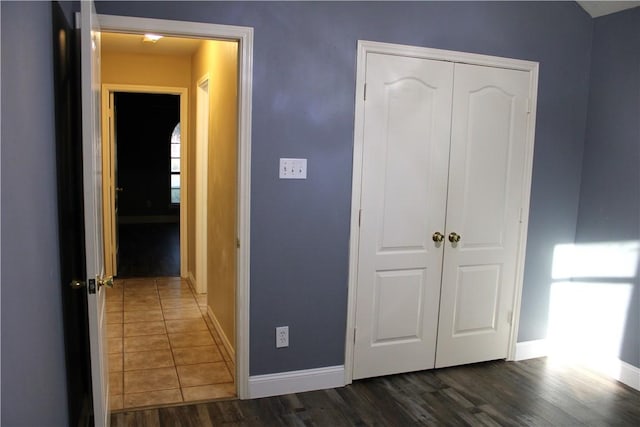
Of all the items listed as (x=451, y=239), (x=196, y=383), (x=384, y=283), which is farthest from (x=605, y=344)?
(x=196, y=383)

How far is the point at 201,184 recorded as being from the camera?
198 inches

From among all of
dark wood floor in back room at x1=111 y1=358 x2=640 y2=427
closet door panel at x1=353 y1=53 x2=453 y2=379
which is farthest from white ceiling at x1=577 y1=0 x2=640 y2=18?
dark wood floor in back room at x1=111 y1=358 x2=640 y2=427

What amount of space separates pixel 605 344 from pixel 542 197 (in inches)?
42.4

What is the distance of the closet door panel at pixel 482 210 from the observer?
312 centimetres

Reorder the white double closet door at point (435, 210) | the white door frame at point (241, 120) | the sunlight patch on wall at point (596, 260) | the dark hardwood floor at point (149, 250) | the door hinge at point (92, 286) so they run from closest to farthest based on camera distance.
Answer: the door hinge at point (92, 286), the white door frame at point (241, 120), the white double closet door at point (435, 210), the sunlight patch on wall at point (596, 260), the dark hardwood floor at point (149, 250)

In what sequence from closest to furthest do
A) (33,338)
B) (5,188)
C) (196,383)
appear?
1. (5,188)
2. (33,338)
3. (196,383)

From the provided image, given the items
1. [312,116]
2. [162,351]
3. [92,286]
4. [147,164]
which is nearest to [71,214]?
[92,286]

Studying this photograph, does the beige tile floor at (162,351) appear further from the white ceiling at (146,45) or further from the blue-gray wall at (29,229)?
the white ceiling at (146,45)

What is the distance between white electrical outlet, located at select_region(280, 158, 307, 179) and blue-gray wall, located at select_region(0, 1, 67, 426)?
1.20 meters

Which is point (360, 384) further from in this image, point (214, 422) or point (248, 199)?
point (248, 199)

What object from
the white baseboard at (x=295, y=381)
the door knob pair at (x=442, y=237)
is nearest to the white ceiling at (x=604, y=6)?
the door knob pair at (x=442, y=237)

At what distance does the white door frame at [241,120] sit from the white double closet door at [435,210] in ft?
2.22

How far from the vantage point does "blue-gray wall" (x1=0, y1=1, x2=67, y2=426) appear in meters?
1.25

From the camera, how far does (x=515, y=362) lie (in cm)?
349
